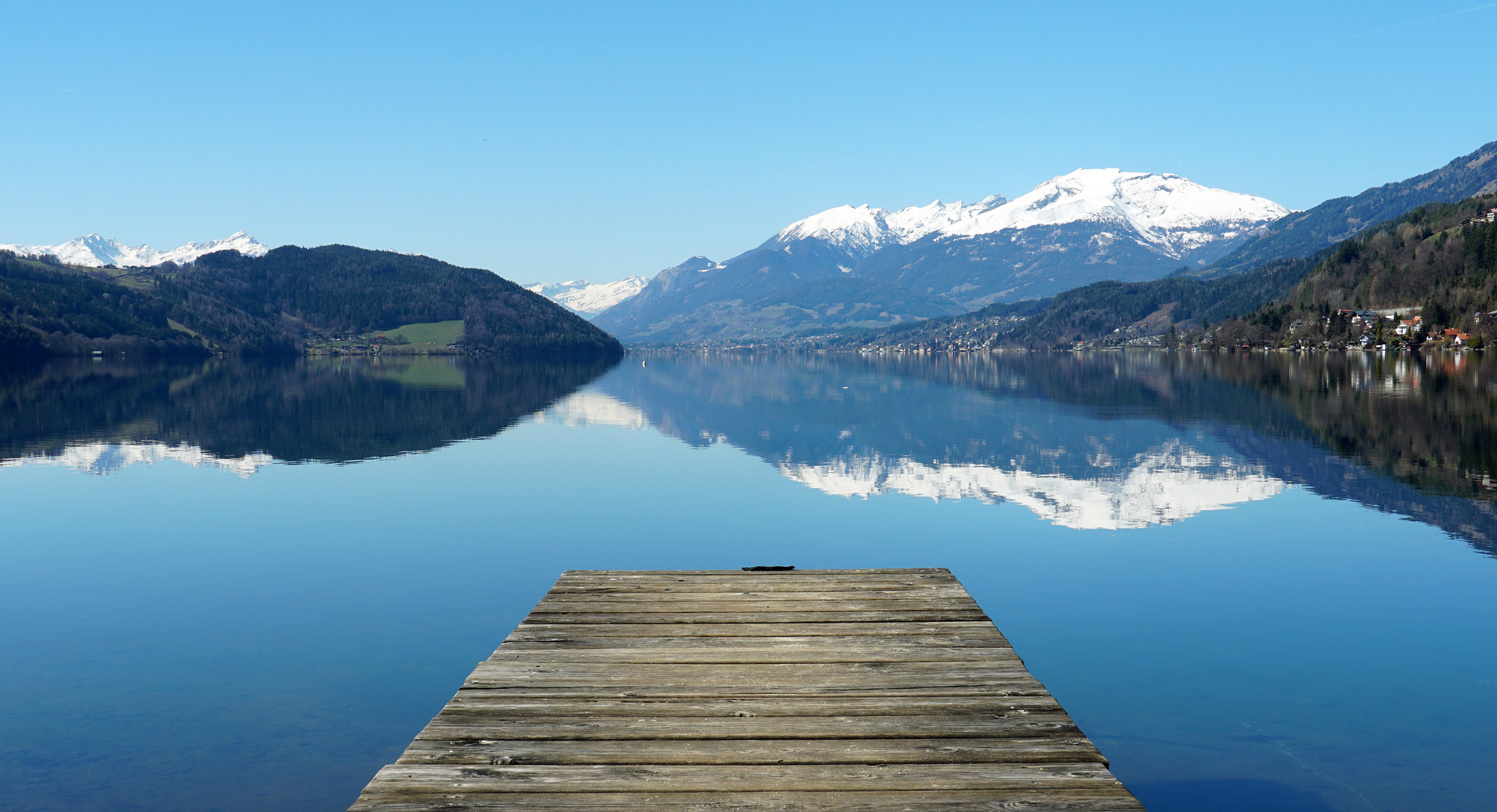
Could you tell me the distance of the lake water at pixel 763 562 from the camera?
48.6 ft

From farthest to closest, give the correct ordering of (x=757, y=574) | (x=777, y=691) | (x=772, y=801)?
(x=757, y=574)
(x=777, y=691)
(x=772, y=801)

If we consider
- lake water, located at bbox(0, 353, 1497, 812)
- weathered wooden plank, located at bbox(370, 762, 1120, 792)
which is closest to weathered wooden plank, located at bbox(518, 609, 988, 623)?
lake water, located at bbox(0, 353, 1497, 812)

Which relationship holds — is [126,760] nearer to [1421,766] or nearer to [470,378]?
[1421,766]

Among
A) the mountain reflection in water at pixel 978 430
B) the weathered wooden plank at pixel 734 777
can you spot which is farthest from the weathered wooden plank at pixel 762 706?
the mountain reflection in water at pixel 978 430

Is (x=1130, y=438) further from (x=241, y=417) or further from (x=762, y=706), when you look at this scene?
(x=241, y=417)

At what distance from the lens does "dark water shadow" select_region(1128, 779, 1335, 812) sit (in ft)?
43.4

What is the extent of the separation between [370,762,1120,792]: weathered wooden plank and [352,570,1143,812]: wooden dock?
0.02m

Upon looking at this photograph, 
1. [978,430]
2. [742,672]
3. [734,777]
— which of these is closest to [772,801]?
[734,777]

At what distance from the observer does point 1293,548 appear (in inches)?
1134

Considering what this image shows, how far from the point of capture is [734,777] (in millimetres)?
8773

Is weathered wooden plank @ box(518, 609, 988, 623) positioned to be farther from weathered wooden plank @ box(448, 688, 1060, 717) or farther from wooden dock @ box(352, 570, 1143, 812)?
weathered wooden plank @ box(448, 688, 1060, 717)

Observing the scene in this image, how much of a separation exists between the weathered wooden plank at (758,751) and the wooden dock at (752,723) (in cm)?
2

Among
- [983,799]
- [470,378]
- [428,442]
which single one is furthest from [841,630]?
[470,378]

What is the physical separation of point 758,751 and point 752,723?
74cm
